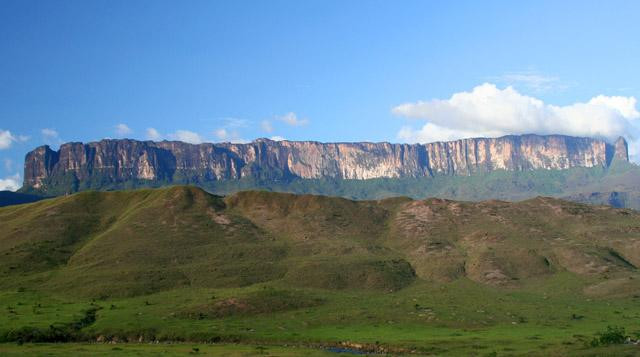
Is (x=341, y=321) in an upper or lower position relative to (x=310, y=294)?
lower

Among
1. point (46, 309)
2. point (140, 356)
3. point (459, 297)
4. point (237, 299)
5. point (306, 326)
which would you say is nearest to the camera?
point (140, 356)

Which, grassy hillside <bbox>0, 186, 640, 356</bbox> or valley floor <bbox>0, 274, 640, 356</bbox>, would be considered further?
grassy hillside <bbox>0, 186, 640, 356</bbox>

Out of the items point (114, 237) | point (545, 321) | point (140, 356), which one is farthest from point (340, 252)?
point (140, 356)

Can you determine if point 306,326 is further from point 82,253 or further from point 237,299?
point 82,253

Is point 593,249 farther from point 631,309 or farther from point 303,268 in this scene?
point 303,268

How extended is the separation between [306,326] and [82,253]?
8830 cm

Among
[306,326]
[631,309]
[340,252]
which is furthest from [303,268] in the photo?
[631,309]

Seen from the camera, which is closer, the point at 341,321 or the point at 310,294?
the point at 341,321

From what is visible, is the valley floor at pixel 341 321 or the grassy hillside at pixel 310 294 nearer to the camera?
the valley floor at pixel 341 321

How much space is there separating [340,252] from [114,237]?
66.1 metres

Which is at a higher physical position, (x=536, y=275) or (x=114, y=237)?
(x=114, y=237)

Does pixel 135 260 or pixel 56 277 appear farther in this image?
pixel 135 260

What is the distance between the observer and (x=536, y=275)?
179m

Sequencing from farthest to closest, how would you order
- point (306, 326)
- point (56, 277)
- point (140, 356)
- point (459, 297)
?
point (56, 277)
point (459, 297)
point (306, 326)
point (140, 356)
